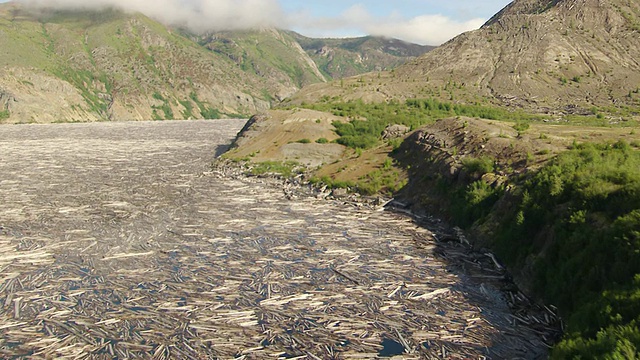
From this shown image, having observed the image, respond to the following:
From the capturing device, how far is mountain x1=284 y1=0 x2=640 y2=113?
3027 inches

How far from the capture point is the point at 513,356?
1234 cm

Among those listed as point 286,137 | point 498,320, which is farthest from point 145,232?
point 286,137

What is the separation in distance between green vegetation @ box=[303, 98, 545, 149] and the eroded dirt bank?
25.2 meters

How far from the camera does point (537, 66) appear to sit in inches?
3391

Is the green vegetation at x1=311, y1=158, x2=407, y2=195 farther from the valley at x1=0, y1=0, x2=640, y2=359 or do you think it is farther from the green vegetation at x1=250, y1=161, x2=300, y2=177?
the green vegetation at x1=250, y1=161, x2=300, y2=177

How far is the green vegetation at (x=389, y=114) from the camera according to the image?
54.8m

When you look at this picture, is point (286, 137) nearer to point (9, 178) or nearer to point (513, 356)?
point (9, 178)

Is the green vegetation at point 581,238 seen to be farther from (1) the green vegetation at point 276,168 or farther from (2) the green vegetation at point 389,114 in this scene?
(2) the green vegetation at point 389,114

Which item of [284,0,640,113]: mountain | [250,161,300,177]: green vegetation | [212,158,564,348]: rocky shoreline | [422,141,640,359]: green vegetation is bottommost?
[250,161,300,177]: green vegetation

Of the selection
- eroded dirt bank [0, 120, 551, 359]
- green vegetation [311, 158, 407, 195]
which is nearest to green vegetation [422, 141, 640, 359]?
eroded dirt bank [0, 120, 551, 359]

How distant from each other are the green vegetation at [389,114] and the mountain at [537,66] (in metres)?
6.63

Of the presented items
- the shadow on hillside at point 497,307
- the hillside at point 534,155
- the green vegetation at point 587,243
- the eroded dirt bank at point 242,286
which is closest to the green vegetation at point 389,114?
the hillside at point 534,155

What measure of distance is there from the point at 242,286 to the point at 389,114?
5340 cm

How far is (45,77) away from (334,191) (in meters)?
197
